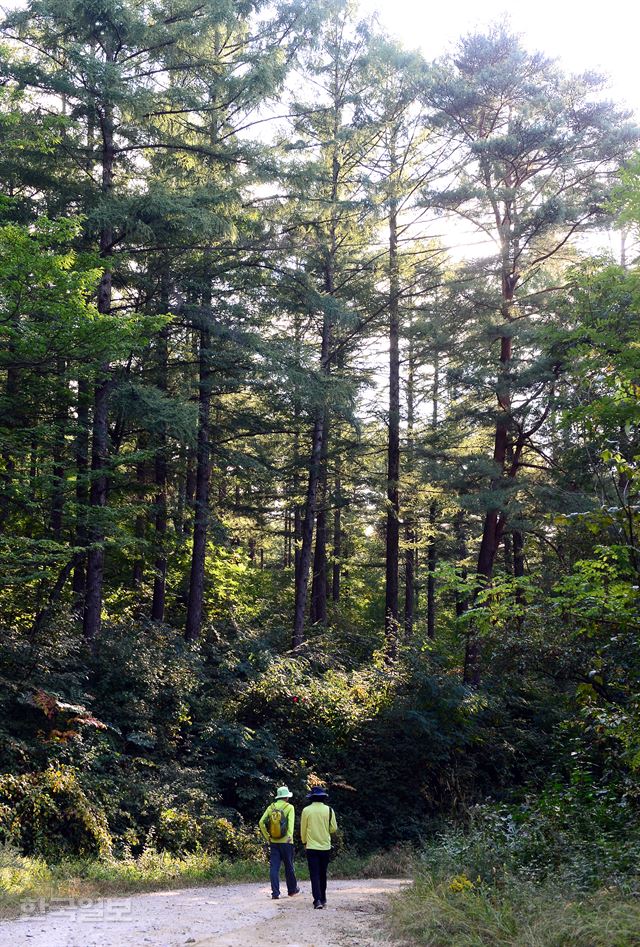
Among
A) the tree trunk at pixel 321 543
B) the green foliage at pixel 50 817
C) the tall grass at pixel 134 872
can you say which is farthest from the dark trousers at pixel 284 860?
the tree trunk at pixel 321 543

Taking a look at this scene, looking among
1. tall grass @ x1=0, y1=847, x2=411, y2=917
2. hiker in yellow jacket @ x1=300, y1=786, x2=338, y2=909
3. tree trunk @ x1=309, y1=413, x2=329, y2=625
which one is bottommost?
tall grass @ x1=0, y1=847, x2=411, y2=917

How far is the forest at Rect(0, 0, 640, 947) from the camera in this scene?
902 cm

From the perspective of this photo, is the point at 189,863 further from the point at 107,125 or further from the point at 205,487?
the point at 107,125

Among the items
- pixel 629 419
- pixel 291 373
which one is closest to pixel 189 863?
pixel 629 419

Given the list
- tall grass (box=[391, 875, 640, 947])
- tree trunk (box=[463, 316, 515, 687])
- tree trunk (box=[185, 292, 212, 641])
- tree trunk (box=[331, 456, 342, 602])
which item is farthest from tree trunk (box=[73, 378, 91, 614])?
tree trunk (box=[463, 316, 515, 687])

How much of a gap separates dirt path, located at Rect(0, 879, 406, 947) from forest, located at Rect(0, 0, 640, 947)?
2.28 feet

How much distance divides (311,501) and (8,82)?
11.5 meters

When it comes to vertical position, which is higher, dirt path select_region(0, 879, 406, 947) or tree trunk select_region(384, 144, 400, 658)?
tree trunk select_region(384, 144, 400, 658)

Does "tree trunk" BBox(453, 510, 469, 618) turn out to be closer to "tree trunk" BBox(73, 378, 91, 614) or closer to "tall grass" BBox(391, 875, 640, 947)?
"tree trunk" BBox(73, 378, 91, 614)

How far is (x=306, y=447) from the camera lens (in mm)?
23516

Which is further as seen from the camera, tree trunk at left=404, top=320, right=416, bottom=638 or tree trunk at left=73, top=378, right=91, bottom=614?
tree trunk at left=404, top=320, right=416, bottom=638

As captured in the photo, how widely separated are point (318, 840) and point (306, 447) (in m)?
15.5

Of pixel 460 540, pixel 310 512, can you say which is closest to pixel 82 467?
pixel 310 512

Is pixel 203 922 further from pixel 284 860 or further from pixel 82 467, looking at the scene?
pixel 82 467
